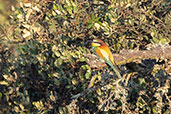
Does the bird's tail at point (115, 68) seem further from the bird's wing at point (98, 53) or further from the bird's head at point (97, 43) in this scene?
the bird's head at point (97, 43)

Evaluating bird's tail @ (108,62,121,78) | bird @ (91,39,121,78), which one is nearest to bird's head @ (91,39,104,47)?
bird @ (91,39,121,78)

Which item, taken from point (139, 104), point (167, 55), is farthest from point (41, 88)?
point (167, 55)

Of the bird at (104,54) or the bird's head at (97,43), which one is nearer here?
the bird at (104,54)

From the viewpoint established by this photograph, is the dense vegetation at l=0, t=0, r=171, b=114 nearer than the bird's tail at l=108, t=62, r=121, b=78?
No

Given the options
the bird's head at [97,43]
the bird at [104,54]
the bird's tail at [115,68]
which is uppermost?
the bird's head at [97,43]

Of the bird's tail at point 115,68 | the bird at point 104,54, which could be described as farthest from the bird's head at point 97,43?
the bird's tail at point 115,68

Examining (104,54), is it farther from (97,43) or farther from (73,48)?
(73,48)

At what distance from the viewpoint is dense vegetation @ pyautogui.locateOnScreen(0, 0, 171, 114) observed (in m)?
2.47

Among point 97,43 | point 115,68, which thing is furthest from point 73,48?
point 115,68

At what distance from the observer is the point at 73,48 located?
105 inches

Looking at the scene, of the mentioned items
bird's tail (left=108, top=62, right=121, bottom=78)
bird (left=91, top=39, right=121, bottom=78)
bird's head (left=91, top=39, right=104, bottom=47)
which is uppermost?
bird's head (left=91, top=39, right=104, bottom=47)

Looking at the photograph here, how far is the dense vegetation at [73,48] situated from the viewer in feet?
8.10

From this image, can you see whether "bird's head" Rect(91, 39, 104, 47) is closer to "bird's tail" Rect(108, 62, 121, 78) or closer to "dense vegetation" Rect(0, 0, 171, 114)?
"dense vegetation" Rect(0, 0, 171, 114)

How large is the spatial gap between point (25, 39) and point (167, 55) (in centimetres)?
151
